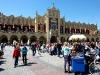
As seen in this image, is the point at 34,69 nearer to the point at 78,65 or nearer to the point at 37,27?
the point at 78,65

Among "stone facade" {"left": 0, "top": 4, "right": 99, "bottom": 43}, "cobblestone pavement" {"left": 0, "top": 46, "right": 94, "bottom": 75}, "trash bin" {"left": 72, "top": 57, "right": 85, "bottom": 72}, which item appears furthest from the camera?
"stone facade" {"left": 0, "top": 4, "right": 99, "bottom": 43}

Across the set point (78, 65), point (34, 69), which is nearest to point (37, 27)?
point (34, 69)

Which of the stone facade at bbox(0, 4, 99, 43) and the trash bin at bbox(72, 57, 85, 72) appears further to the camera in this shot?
the stone facade at bbox(0, 4, 99, 43)

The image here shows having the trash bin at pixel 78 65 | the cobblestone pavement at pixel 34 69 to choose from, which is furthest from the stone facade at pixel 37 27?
the trash bin at pixel 78 65

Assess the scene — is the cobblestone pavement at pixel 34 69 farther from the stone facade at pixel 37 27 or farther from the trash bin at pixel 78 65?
the stone facade at pixel 37 27

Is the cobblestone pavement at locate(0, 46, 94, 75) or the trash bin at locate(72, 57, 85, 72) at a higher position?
the trash bin at locate(72, 57, 85, 72)

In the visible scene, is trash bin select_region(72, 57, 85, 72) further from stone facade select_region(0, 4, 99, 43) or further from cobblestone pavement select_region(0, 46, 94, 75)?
stone facade select_region(0, 4, 99, 43)

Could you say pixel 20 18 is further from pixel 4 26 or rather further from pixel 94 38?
pixel 94 38

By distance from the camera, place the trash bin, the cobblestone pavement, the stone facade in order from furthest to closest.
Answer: the stone facade, the cobblestone pavement, the trash bin

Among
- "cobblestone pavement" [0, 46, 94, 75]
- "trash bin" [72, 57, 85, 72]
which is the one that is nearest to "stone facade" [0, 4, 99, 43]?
"cobblestone pavement" [0, 46, 94, 75]

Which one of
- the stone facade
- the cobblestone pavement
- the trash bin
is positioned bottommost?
the cobblestone pavement

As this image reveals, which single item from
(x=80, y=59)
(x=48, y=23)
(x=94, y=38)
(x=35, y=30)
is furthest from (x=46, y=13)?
(x=80, y=59)

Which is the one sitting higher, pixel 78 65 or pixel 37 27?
pixel 37 27

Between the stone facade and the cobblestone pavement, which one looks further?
the stone facade
